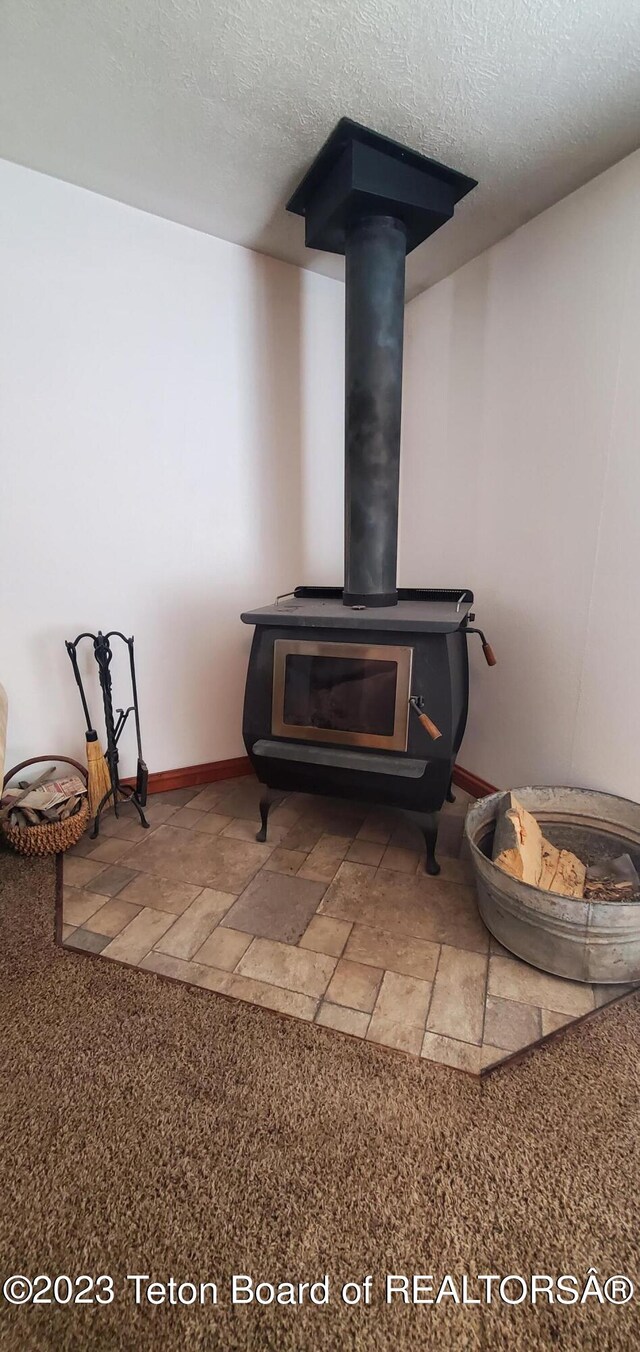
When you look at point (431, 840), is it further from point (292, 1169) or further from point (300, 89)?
point (300, 89)

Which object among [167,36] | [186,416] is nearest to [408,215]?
[167,36]

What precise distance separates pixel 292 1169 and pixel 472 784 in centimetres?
155

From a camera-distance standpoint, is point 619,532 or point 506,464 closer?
point 619,532

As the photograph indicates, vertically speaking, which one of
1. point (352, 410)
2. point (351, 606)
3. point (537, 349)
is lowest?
point (351, 606)

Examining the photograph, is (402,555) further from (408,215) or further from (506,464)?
(408,215)

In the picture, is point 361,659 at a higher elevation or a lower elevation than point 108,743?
higher

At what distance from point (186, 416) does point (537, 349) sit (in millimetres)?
1307

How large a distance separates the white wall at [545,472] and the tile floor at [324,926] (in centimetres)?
58

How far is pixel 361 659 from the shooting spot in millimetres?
1679

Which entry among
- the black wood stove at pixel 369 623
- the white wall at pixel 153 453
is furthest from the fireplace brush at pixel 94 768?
the black wood stove at pixel 369 623

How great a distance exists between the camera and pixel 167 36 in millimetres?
1186

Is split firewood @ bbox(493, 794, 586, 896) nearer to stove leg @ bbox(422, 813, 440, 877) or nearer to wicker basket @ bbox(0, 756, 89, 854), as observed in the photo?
stove leg @ bbox(422, 813, 440, 877)

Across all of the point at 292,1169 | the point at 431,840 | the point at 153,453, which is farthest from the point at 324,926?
the point at 153,453

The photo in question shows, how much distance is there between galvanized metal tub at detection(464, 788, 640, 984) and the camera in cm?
123
